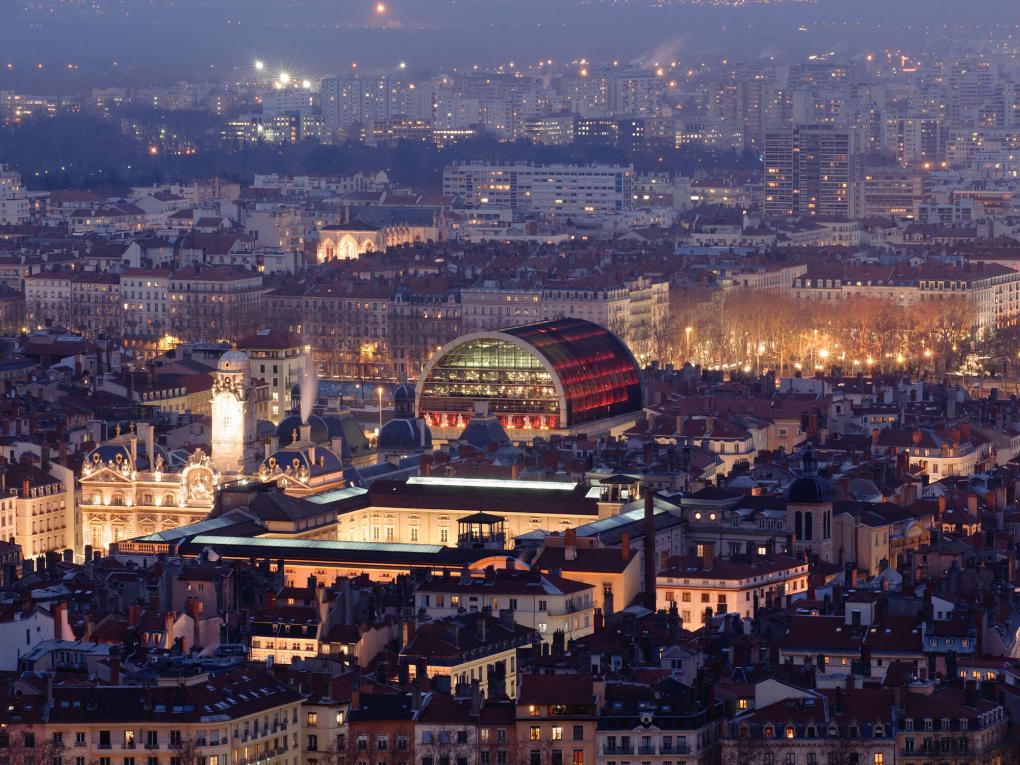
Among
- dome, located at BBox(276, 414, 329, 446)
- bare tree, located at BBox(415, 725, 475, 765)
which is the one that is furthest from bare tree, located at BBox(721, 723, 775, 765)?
dome, located at BBox(276, 414, 329, 446)

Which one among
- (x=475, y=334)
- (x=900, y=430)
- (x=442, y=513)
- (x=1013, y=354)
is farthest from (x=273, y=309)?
(x=442, y=513)

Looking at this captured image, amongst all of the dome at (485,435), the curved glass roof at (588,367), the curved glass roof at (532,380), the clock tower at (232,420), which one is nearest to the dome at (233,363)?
the clock tower at (232,420)

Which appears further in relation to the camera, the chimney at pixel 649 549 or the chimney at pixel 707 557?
the chimney at pixel 707 557

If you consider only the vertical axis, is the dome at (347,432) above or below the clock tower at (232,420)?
below

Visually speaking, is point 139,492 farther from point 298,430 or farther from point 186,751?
point 186,751

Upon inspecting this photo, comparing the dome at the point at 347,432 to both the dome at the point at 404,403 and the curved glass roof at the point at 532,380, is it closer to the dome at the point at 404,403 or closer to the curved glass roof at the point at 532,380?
the dome at the point at 404,403

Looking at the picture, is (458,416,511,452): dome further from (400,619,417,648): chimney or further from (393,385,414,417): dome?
(400,619,417,648): chimney
